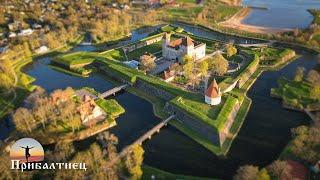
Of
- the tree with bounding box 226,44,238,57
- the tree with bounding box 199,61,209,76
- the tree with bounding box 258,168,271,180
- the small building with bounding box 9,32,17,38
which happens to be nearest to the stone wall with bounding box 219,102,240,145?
the tree with bounding box 258,168,271,180

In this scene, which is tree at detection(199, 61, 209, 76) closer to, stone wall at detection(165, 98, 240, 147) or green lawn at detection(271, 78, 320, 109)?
stone wall at detection(165, 98, 240, 147)

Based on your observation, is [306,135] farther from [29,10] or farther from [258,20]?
[29,10]

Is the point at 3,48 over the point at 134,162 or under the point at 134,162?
over

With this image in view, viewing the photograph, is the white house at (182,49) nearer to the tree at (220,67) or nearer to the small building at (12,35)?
the tree at (220,67)

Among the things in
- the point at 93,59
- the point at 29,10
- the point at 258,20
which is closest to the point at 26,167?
the point at 93,59

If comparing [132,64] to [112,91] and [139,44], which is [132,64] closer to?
[112,91]

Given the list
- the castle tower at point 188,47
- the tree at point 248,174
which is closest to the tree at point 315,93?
the tree at point 248,174

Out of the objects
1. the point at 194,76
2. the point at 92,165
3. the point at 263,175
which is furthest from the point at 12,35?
the point at 263,175
